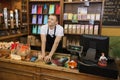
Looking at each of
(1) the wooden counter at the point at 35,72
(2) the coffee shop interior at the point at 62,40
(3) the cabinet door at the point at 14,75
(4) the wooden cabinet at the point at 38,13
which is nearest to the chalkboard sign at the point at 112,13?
(2) the coffee shop interior at the point at 62,40

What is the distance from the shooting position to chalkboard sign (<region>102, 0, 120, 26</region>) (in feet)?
13.9

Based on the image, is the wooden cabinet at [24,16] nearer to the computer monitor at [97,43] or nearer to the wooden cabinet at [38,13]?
the wooden cabinet at [38,13]

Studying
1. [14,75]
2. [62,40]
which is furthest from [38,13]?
[14,75]

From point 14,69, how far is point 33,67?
345mm

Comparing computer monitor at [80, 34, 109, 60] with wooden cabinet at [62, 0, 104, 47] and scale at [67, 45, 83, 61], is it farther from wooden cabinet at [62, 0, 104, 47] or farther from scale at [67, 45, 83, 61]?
wooden cabinet at [62, 0, 104, 47]

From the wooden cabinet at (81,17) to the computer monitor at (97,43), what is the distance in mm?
1852

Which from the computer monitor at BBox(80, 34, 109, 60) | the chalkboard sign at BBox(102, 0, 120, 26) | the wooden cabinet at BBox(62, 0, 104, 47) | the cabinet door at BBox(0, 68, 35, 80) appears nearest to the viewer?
the computer monitor at BBox(80, 34, 109, 60)

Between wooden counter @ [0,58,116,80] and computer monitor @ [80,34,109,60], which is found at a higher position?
computer monitor @ [80,34,109,60]

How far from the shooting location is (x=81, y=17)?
403 cm

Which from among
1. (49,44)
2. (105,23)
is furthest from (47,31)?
(105,23)

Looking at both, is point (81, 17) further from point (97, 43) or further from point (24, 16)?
point (97, 43)

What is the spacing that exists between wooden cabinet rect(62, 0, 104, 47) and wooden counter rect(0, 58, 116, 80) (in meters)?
2.08

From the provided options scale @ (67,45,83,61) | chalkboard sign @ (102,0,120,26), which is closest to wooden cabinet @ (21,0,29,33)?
chalkboard sign @ (102,0,120,26)

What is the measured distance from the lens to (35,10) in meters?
4.51
